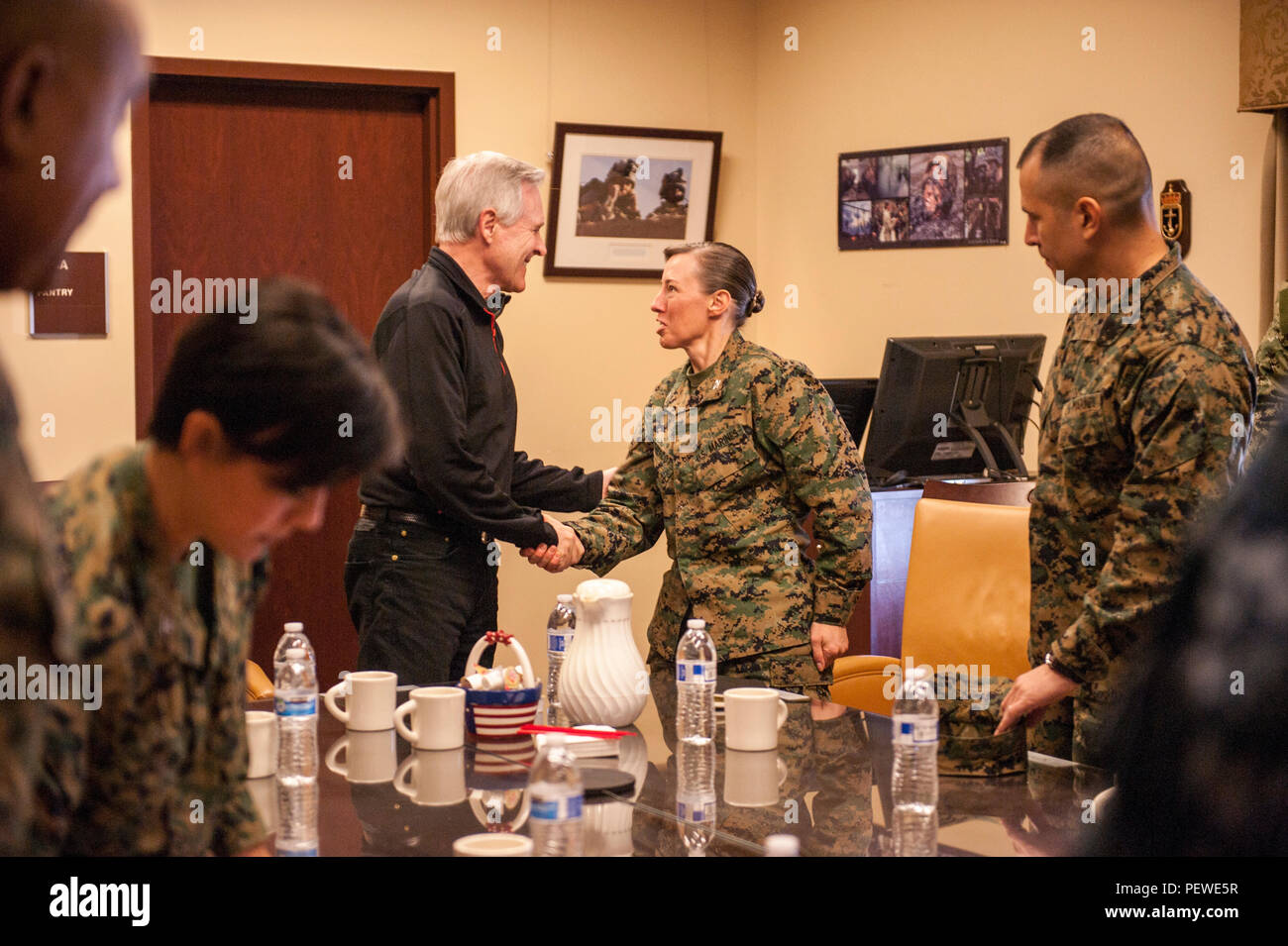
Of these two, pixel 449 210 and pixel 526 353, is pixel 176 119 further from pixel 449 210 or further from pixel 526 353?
pixel 449 210

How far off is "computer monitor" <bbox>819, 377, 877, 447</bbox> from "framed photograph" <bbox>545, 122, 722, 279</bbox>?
3.10 feet

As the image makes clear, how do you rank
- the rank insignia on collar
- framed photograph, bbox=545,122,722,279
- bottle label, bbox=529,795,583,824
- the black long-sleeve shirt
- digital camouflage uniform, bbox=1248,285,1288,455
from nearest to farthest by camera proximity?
bottle label, bbox=529,795,583,824
the black long-sleeve shirt
digital camouflage uniform, bbox=1248,285,1288,455
the rank insignia on collar
framed photograph, bbox=545,122,722,279

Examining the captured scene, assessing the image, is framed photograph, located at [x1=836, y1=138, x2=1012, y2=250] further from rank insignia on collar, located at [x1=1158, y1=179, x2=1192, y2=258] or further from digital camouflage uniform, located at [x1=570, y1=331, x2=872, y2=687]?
digital camouflage uniform, located at [x1=570, y1=331, x2=872, y2=687]

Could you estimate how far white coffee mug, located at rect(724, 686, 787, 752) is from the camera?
1.89 metres

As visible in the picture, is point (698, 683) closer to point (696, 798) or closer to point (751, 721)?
point (751, 721)

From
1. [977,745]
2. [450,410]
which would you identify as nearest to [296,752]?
[977,745]

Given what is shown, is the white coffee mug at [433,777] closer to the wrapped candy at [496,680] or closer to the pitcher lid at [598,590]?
the wrapped candy at [496,680]

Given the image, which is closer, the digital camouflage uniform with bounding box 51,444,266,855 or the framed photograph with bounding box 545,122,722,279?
the digital camouflage uniform with bounding box 51,444,266,855

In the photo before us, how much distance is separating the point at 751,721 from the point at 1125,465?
27.2 inches

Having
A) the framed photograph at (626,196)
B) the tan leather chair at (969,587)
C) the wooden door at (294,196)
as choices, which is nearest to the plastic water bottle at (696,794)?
the tan leather chair at (969,587)

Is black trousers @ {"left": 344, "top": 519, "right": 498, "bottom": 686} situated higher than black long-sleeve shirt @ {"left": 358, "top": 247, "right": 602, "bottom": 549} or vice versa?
black long-sleeve shirt @ {"left": 358, "top": 247, "right": 602, "bottom": 549}

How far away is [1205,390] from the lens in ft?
5.87

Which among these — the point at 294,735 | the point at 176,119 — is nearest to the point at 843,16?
the point at 176,119

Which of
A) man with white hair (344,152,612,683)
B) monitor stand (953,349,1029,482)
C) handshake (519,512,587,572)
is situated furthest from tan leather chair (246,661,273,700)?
monitor stand (953,349,1029,482)
